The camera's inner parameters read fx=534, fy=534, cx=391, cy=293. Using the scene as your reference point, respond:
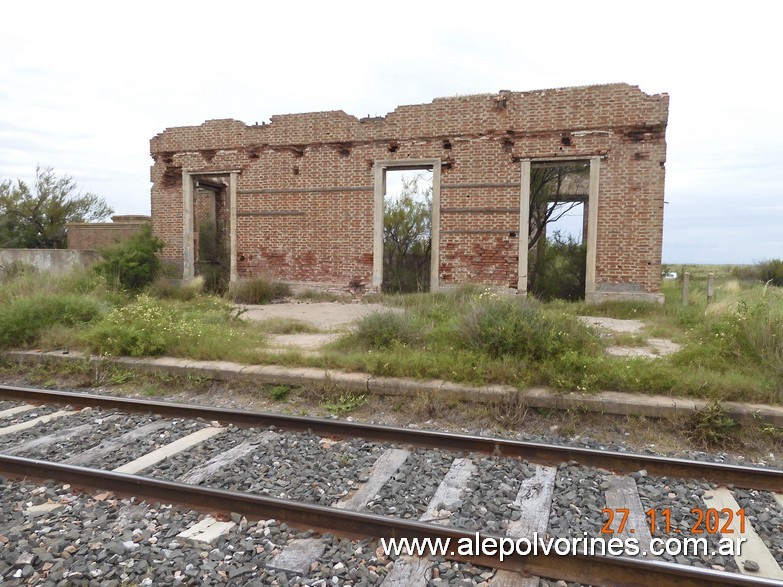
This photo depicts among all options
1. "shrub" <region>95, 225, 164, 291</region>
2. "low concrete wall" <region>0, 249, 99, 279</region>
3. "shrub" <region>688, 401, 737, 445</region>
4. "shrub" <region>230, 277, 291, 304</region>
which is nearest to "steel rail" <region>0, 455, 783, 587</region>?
"shrub" <region>688, 401, 737, 445</region>

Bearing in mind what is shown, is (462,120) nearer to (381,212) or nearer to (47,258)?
(381,212)

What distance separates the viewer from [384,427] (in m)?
4.86

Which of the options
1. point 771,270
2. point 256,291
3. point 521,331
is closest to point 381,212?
point 256,291

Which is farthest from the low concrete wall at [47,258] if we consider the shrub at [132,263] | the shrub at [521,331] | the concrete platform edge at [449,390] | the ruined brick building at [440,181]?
the shrub at [521,331]

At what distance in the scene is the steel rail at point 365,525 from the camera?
9.04 ft

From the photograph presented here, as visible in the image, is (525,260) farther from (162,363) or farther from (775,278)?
(775,278)

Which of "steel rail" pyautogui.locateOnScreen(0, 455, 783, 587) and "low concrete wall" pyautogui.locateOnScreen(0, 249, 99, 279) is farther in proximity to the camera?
"low concrete wall" pyautogui.locateOnScreen(0, 249, 99, 279)

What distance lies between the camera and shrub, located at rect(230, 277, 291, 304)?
13.9 m

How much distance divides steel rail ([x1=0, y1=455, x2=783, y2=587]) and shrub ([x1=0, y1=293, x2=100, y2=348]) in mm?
4610

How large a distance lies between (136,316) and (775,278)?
23.1 m

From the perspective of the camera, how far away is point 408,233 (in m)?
18.4

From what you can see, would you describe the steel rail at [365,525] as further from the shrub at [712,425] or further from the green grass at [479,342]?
the green grass at [479,342]
